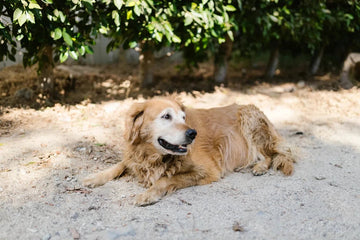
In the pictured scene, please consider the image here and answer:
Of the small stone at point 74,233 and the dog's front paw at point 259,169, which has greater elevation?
the dog's front paw at point 259,169

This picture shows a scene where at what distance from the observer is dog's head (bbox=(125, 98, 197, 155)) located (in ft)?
9.14

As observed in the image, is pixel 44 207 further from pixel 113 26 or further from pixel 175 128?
pixel 113 26

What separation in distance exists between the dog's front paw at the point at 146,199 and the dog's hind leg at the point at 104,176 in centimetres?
46

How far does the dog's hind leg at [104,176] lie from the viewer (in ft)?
9.71

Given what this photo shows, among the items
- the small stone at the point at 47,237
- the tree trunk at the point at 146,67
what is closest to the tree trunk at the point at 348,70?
the tree trunk at the point at 146,67

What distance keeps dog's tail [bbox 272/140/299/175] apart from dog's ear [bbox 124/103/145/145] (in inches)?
57.3

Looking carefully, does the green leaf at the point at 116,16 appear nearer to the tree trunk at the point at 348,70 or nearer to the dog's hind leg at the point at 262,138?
the dog's hind leg at the point at 262,138

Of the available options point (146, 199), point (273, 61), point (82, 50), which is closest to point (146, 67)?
point (82, 50)

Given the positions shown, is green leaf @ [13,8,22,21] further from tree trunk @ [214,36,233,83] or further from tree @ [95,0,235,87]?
tree trunk @ [214,36,233,83]

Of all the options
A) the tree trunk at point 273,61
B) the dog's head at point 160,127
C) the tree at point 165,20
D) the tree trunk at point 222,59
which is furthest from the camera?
the tree trunk at point 273,61

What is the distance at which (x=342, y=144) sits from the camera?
4113mm

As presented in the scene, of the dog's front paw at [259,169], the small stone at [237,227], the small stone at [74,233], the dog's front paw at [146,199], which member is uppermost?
the dog's front paw at [259,169]

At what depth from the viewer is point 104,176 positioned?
3031mm

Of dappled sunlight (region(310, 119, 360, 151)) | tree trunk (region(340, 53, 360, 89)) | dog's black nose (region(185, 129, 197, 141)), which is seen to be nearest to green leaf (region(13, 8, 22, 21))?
dog's black nose (region(185, 129, 197, 141))
